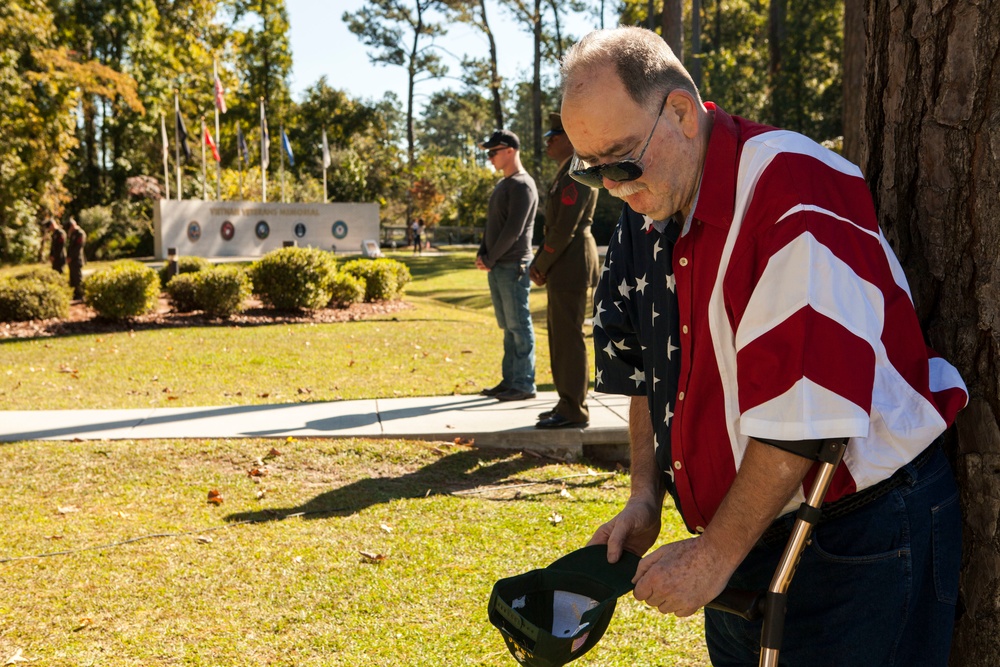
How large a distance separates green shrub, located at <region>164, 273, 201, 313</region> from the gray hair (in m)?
14.7

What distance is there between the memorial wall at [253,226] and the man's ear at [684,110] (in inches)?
1230

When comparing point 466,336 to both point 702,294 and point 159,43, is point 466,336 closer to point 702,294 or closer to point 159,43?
point 702,294

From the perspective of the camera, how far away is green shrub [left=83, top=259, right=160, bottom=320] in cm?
1421

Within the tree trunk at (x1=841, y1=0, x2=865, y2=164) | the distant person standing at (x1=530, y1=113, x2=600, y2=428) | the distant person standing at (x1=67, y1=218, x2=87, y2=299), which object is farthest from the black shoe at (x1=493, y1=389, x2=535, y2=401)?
the distant person standing at (x1=67, y1=218, x2=87, y2=299)

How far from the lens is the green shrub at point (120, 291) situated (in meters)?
14.2

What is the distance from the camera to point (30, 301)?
14.3 meters

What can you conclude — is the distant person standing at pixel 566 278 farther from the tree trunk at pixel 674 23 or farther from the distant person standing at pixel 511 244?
the tree trunk at pixel 674 23

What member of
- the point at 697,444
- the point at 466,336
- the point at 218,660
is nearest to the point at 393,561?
the point at 218,660

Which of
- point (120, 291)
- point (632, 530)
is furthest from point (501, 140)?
point (120, 291)

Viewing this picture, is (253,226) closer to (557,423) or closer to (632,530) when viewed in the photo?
(557,423)

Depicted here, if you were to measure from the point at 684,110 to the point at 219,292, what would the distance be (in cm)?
1435

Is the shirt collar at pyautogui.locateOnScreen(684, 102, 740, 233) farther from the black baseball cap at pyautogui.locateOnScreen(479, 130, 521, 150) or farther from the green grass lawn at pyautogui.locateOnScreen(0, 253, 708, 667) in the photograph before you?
the black baseball cap at pyautogui.locateOnScreen(479, 130, 521, 150)

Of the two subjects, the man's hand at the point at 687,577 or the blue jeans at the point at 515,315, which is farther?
the blue jeans at the point at 515,315

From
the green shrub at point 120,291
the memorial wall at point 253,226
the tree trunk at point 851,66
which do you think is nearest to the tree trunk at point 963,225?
the tree trunk at point 851,66
